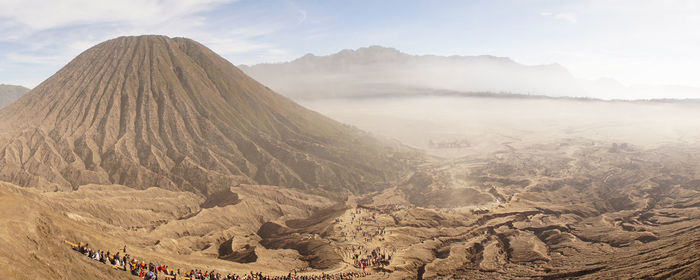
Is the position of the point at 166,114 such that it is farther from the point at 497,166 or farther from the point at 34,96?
the point at 497,166

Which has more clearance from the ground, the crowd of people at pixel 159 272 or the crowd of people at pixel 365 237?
the crowd of people at pixel 159 272

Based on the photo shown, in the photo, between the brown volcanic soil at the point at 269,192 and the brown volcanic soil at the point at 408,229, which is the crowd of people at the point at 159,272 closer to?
the brown volcanic soil at the point at 408,229

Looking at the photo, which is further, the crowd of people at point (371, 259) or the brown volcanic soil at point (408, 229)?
the crowd of people at point (371, 259)

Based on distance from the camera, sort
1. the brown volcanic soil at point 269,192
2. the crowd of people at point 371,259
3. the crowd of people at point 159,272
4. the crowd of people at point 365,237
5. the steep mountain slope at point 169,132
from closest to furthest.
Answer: the crowd of people at point 159,272 → the brown volcanic soil at point 269,192 → the crowd of people at point 371,259 → the crowd of people at point 365,237 → the steep mountain slope at point 169,132

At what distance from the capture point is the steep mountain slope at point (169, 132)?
11712 cm

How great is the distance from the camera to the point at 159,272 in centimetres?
4491

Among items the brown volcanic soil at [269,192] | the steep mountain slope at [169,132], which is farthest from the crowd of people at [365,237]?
the steep mountain slope at [169,132]

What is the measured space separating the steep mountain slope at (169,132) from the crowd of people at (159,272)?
67.2 m

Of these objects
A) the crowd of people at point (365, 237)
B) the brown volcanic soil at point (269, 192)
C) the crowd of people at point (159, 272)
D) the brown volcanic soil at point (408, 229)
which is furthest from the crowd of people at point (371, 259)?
the crowd of people at point (159, 272)

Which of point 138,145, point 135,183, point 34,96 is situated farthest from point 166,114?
point 34,96

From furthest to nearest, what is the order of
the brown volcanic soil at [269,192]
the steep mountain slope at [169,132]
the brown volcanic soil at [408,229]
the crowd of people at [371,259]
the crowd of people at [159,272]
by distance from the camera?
the steep mountain slope at [169,132]
the crowd of people at [371,259]
the brown volcanic soil at [269,192]
the brown volcanic soil at [408,229]
the crowd of people at [159,272]

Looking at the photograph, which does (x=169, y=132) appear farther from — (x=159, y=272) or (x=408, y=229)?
(x=159, y=272)

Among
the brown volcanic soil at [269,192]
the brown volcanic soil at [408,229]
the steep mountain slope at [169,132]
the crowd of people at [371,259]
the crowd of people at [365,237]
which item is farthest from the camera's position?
the steep mountain slope at [169,132]

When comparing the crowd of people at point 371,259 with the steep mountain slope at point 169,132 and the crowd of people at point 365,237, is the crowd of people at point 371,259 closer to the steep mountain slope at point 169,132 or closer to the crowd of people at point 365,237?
the crowd of people at point 365,237
